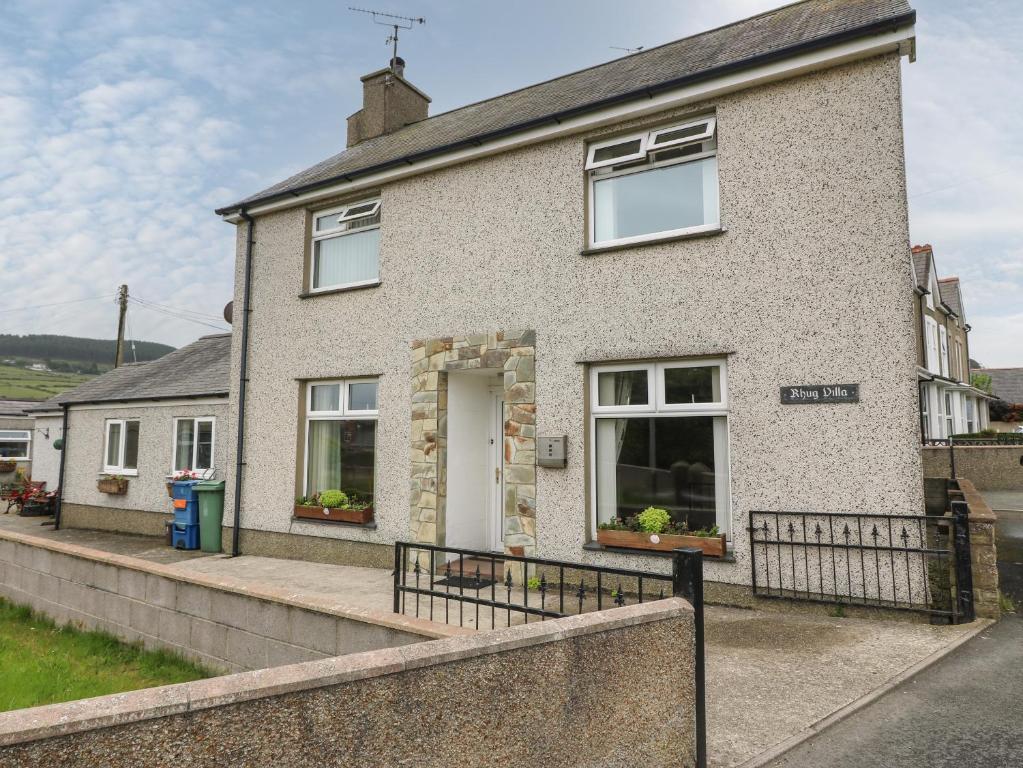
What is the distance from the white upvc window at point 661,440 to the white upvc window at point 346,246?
397 cm

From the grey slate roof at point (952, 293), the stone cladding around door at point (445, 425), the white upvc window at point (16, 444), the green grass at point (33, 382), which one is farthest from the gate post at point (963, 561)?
the green grass at point (33, 382)

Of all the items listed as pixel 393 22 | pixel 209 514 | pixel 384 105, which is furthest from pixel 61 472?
pixel 393 22

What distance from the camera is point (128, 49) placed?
7828 millimetres

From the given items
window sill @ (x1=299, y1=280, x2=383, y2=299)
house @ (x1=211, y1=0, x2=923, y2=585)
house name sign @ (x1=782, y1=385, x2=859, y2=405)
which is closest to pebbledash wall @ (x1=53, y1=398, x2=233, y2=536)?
house @ (x1=211, y1=0, x2=923, y2=585)

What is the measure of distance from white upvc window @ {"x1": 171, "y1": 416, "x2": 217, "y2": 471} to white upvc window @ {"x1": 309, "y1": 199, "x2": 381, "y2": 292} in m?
4.59

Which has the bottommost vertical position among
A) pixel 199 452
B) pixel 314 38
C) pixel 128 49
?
pixel 199 452

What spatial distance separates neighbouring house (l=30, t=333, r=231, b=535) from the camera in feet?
42.0

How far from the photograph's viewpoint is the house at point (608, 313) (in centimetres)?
593

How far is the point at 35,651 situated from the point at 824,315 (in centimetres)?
831

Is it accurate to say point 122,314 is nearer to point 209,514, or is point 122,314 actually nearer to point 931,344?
point 209,514

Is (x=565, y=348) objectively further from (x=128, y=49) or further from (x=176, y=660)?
(x=128, y=49)

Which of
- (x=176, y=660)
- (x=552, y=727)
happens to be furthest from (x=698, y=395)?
(x=176, y=660)

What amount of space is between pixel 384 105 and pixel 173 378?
760 cm

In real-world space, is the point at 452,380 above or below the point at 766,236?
below
